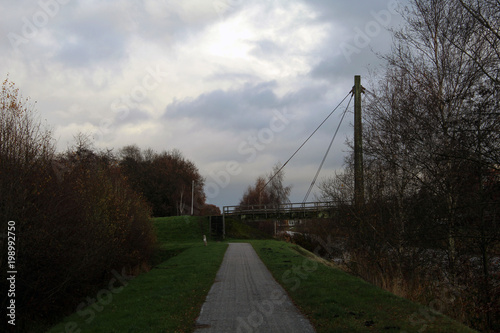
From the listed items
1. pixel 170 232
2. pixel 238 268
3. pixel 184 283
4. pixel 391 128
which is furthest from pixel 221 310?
pixel 170 232

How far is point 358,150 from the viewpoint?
14.6m

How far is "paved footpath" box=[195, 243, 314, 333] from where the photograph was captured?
868 cm

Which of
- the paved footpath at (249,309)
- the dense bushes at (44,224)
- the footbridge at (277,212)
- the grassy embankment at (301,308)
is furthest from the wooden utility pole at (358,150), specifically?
the footbridge at (277,212)

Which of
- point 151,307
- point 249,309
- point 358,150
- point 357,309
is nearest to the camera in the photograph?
point 357,309

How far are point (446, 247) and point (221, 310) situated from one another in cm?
695

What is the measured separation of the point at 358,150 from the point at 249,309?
707cm

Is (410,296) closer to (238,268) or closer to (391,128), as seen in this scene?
(391,128)

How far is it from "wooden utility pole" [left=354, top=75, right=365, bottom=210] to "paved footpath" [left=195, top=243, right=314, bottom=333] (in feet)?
14.8

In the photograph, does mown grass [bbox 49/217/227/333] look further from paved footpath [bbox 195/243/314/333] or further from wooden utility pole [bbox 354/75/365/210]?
wooden utility pole [bbox 354/75/365/210]

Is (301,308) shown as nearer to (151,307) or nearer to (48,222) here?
(151,307)

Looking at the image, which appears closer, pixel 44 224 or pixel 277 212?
pixel 44 224

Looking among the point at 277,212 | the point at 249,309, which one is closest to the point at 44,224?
the point at 249,309

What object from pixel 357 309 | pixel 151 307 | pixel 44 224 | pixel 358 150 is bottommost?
pixel 151 307

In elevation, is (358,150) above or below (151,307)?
above
